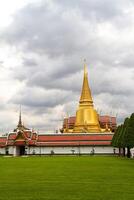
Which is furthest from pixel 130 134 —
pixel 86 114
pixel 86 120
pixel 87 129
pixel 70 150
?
pixel 86 114

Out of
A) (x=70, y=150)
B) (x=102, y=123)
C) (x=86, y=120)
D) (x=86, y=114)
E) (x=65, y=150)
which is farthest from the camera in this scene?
(x=102, y=123)

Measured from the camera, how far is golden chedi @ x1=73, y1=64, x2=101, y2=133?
116 meters

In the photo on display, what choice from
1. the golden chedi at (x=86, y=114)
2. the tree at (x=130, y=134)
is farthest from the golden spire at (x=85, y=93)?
the tree at (x=130, y=134)

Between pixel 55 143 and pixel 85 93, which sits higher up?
pixel 85 93

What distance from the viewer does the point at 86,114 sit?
393 ft

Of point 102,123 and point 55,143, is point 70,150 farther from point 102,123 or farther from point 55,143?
point 102,123

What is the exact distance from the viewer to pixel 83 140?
104 meters

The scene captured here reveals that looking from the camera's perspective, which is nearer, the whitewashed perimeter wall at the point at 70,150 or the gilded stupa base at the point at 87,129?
the whitewashed perimeter wall at the point at 70,150

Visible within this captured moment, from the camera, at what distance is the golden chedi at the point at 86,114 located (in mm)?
116500

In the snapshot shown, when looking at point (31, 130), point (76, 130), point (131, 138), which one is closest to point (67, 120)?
point (76, 130)

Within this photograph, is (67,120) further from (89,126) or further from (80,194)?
(80,194)

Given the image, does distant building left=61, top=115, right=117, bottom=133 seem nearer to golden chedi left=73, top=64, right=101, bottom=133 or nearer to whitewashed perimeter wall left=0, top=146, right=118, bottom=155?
golden chedi left=73, top=64, right=101, bottom=133

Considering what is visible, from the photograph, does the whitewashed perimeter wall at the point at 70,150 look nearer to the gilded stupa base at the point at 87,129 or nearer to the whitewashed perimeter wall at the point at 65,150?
the whitewashed perimeter wall at the point at 65,150

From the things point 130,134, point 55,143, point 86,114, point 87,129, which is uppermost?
point 86,114
